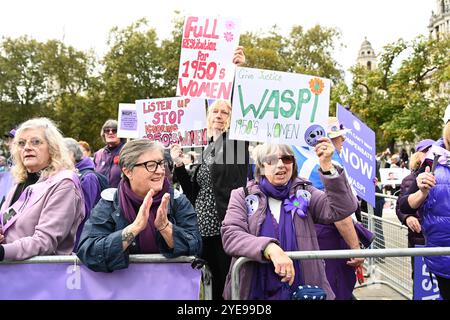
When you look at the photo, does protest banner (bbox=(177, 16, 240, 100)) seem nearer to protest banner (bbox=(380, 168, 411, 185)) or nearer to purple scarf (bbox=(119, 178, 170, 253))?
purple scarf (bbox=(119, 178, 170, 253))

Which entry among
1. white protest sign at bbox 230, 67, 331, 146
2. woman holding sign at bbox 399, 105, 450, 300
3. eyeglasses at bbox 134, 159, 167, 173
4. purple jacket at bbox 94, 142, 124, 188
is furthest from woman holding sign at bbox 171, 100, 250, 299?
purple jacket at bbox 94, 142, 124, 188

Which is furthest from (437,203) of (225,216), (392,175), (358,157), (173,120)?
(392,175)

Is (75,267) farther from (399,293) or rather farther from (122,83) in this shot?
(122,83)

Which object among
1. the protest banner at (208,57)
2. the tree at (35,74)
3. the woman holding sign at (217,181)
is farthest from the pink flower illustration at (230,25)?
the tree at (35,74)

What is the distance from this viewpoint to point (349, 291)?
3.61 meters

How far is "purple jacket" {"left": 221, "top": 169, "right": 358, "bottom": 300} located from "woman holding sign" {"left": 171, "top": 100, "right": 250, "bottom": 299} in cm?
110

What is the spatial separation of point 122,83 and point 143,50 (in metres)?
3.22

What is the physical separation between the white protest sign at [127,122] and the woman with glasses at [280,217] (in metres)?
3.95

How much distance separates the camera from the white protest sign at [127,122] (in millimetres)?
6867

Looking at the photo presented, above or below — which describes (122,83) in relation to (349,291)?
above

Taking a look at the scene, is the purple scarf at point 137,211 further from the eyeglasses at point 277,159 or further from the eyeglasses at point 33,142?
the eyeglasses at point 33,142

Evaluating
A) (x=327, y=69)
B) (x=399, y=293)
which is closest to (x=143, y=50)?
(x=327, y=69)

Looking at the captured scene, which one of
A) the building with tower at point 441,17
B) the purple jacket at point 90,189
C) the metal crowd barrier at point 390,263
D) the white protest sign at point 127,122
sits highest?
the building with tower at point 441,17
